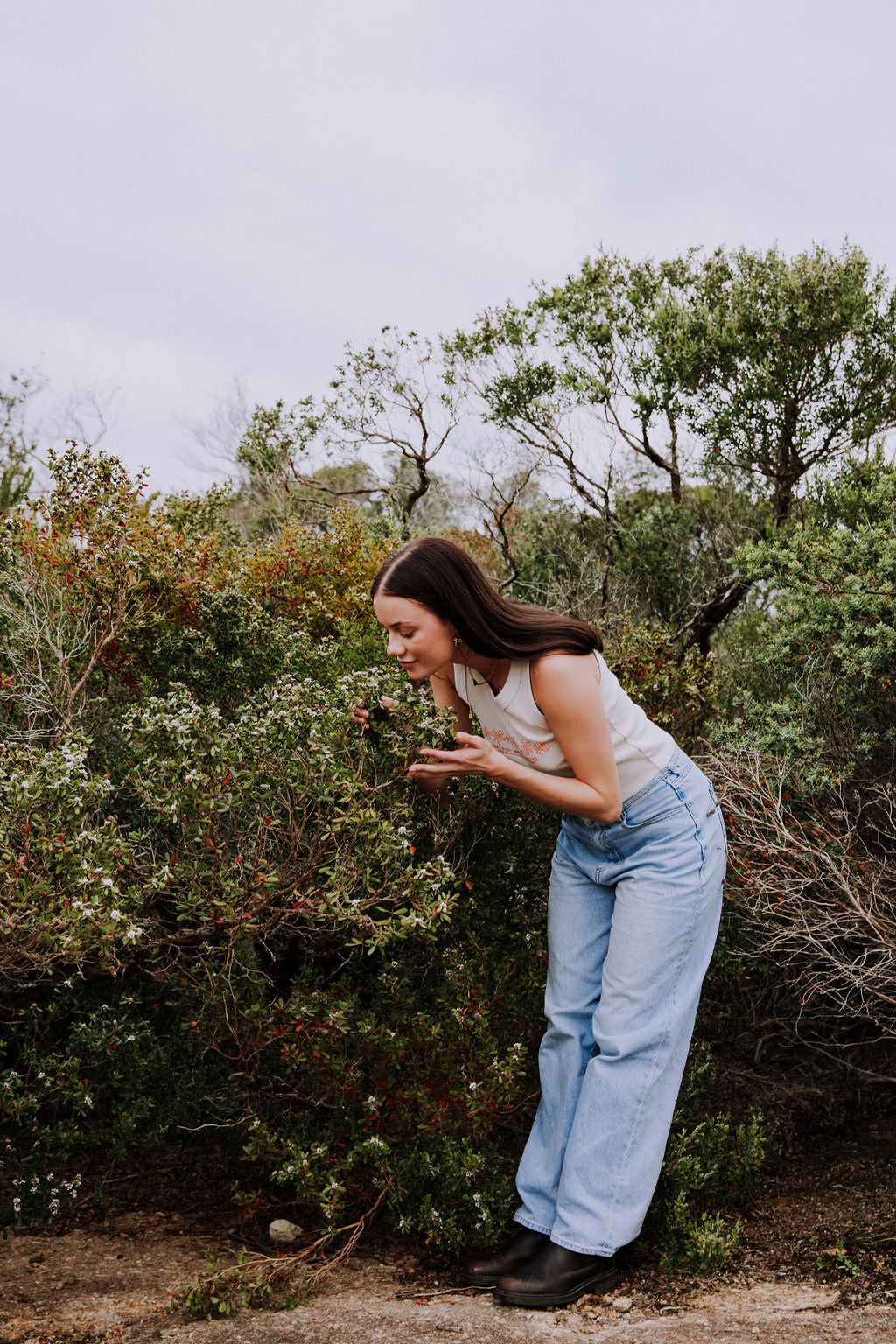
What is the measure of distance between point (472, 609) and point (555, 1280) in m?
1.57

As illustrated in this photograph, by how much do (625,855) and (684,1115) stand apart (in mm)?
933

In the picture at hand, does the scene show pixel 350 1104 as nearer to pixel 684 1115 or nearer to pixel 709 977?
pixel 684 1115

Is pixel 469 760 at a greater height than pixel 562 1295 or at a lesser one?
greater

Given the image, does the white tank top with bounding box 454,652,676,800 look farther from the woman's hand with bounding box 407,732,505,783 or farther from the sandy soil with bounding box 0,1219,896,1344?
the sandy soil with bounding box 0,1219,896,1344

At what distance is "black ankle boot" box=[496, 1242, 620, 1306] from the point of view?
8.13 feet

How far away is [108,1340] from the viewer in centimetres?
237

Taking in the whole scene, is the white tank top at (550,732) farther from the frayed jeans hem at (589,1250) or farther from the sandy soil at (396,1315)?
the sandy soil at (396,1315)

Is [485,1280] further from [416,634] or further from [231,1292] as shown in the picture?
[416,634]

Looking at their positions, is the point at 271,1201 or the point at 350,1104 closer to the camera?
the point at 350,1104

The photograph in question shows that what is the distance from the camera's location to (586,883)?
2.73 m

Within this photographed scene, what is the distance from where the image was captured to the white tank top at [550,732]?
2537 millimetres

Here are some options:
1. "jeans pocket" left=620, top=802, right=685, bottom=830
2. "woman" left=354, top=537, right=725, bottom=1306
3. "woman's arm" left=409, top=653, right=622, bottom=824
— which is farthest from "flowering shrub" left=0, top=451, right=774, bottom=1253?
"jeans pocket" left=620, top=802, right=685, bottom=830

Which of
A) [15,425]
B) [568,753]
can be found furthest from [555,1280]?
[15,425]

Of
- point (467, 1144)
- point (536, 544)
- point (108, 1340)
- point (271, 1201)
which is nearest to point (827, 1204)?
point (467, 1144)
